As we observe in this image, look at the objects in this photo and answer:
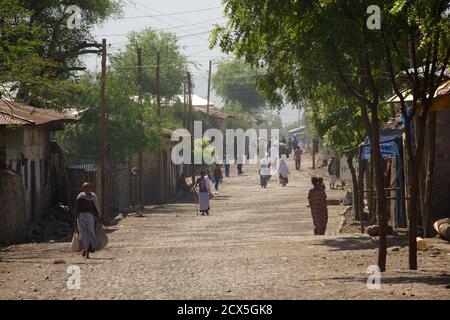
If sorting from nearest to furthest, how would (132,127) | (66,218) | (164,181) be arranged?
(66,218) → (132,127) → (164,181)

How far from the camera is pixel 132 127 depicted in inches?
1679

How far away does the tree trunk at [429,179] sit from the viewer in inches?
813

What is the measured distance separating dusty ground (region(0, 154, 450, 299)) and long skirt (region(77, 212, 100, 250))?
1.09 ft

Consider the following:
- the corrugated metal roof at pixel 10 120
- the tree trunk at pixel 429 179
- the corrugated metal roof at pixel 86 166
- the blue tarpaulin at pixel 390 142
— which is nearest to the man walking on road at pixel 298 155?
the corrugated metal roof at pixel 86 166

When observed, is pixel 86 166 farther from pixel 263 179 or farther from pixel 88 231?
pixel 263 179

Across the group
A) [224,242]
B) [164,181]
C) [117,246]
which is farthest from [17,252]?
[164,181]

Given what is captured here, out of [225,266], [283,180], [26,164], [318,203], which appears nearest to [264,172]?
[283,180]

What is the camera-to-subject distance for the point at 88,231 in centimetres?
2128

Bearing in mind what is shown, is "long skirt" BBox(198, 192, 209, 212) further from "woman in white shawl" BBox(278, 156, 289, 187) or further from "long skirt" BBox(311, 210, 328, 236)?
"woman in white shawl" BBox(278, 156, 289, 187)

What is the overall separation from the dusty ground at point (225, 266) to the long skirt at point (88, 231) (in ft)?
1.09

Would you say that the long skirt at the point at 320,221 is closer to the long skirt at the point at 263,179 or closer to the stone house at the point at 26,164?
the stone house at the point at 26,164

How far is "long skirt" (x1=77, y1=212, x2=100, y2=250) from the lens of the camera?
21.2m
